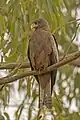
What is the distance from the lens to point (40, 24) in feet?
9.85

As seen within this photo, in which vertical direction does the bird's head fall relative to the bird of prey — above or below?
above

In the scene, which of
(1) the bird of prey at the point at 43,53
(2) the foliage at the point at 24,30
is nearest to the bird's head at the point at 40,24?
(1) the bird of prey at the point at 43,53

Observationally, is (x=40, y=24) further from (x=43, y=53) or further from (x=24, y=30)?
(x=24, y=30)

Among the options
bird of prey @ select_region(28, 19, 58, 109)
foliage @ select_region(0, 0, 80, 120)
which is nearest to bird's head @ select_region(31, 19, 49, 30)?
bird of prey @ select_region(28, 19, 58, 109)

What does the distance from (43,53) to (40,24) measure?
0.21 m

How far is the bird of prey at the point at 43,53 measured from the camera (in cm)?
289

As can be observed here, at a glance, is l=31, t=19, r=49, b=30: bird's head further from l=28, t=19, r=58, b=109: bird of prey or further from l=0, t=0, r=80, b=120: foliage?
l=0, t=0, r=80, b=120: foliage

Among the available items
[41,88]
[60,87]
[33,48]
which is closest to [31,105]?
[41,88]

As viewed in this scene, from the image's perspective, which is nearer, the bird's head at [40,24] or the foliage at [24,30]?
the foliage at [24,30]

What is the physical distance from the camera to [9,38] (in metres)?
2.63

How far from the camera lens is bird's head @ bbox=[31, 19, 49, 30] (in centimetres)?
288

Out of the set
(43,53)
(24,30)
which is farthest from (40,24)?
(24,30)

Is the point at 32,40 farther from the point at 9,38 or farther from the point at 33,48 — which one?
the point at 9,38

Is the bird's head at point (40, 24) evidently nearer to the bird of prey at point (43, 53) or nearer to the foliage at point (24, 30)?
the bird of prey at point (43, 53)
